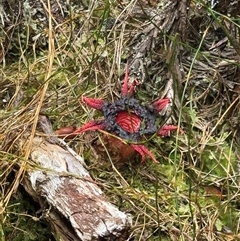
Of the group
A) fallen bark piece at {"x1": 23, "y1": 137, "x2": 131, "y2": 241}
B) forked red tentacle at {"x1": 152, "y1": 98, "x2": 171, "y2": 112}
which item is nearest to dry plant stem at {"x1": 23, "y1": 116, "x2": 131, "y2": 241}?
fallen bark piece at {"x1": 23, "y1": 137, "x2": 131, "y2": 241}

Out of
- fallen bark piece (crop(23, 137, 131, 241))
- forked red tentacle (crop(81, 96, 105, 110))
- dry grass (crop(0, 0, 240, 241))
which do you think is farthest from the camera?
forked red tentacle (crop(81, 96, 105, 110))

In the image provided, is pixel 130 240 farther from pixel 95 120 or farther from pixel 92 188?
pixel 95 120

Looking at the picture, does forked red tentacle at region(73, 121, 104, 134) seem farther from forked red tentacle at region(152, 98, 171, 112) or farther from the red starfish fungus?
forked red tentacle at region(152, 98, 171, 112)

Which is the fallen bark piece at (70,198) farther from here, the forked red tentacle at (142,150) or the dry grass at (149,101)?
the forked red tentacle at (142,150)

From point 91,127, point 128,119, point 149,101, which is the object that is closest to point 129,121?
point 128,119

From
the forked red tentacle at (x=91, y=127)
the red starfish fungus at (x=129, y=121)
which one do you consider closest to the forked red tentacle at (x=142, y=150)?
the red starfish fungus at (x=129, y=121)

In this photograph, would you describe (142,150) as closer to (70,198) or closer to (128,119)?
(128,119)
